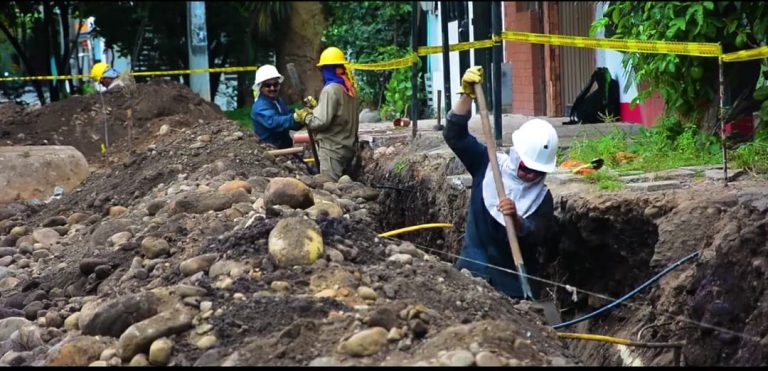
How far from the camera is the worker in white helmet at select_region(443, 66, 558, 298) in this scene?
720 cm

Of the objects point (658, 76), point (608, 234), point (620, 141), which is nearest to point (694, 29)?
point (658, 76)

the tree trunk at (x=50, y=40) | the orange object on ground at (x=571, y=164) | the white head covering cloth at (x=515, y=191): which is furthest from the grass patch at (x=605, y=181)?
the tree trunk at (x=50, y=40)

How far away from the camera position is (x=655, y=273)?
7.37 m

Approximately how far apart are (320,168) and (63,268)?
11.5ft

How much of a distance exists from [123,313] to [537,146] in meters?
2.56

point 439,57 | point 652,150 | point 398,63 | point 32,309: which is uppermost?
point 398,63

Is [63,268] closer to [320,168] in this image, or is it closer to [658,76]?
[320,168]

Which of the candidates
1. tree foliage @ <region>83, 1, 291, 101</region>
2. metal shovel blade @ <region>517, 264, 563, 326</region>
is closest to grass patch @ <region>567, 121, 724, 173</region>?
metal shovel blade @ <region>517, 264, 563, 326</region>

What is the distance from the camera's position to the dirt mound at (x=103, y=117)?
18391 millimetres

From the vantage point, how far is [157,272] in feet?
23.5

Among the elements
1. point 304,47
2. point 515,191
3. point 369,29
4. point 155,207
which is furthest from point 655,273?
point 304,47

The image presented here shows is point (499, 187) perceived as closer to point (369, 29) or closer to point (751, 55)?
point (751, 55)

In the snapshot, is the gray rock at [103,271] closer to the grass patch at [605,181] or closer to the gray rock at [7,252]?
the gray rock at [7,252]

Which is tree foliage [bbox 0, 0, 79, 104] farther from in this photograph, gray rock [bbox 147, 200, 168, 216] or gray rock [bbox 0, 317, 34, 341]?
gray rock [bbox 0, 317, 34, 341]
